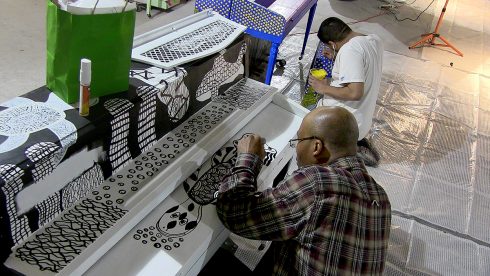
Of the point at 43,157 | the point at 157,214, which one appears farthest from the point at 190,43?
the point at 43,157

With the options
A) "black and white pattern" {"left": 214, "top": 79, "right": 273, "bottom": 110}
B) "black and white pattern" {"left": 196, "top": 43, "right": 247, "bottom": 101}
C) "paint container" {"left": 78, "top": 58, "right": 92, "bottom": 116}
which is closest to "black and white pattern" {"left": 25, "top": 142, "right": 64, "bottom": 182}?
"paint container" {"left": 78, "top": 58, "right": 92, "bottom": 116}

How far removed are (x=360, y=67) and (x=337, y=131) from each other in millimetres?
1213

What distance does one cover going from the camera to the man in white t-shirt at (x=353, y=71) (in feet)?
8.25

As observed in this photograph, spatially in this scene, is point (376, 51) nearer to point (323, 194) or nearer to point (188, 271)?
point (323, 194)

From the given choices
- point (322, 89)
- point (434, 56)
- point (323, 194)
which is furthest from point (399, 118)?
point (323, 194)

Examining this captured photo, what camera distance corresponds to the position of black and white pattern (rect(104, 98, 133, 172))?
1.42m

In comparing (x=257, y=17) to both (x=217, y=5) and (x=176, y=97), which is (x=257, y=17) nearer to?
(x=217, y=5)

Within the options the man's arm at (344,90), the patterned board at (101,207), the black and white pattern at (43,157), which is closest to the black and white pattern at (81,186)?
the patterned board at (101,207)

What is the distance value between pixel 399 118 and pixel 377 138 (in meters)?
0.45

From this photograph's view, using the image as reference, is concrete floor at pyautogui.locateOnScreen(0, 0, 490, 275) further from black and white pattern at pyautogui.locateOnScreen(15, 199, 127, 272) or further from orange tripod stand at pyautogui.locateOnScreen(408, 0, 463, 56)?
black and white pattern at pyautogui.locateOnScreen(15, 199, 127, 272)

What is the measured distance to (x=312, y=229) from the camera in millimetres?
1281

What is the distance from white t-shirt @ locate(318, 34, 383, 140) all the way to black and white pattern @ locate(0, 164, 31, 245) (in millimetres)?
1898

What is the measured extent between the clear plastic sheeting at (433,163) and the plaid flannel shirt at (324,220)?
3.84 feet

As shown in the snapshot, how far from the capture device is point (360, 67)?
2510 millimetres
